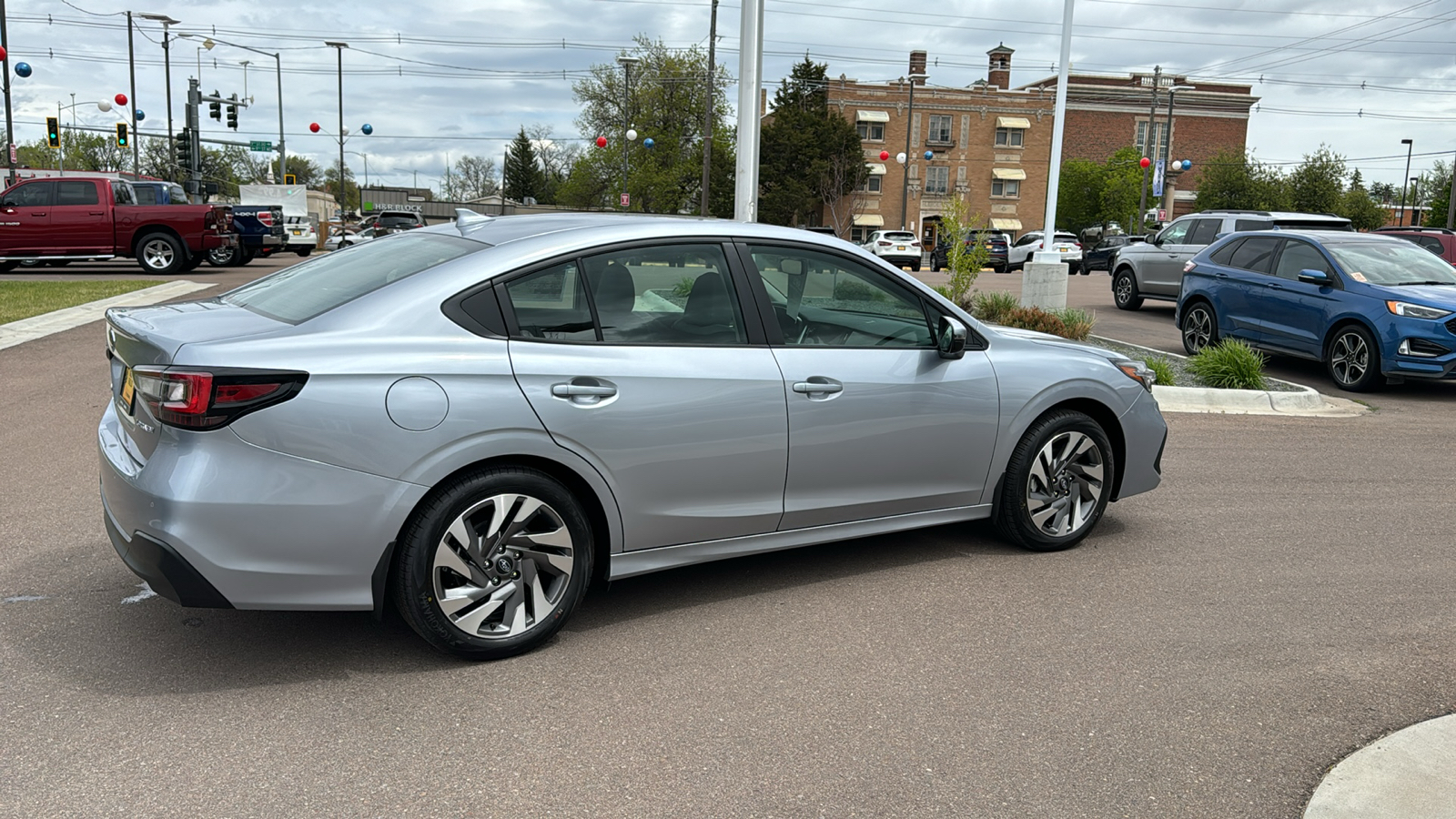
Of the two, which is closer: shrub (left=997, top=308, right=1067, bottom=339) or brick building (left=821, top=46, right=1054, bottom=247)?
shrub (left=997, top=308, right=1067, bottom=339)

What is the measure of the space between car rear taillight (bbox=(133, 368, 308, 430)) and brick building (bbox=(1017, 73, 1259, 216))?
78.7 meters

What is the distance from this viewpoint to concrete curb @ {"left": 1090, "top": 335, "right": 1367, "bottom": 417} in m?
10.3

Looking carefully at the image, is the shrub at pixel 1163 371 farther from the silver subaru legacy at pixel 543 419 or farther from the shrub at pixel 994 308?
the silver subaru legacy at pixel 543 419

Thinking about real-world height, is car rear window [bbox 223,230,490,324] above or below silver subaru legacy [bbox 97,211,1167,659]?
above

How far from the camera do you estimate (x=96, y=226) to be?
22.1 meters

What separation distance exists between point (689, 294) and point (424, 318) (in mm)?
1130

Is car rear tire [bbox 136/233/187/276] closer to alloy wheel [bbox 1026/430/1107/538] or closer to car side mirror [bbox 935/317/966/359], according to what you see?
car side mirror [bbox 935/317/966/359]

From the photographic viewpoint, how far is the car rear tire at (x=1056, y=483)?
17.6 feet

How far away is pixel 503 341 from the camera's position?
13.2ft

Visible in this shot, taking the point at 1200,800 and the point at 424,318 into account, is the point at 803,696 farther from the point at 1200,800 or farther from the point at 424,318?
the point at 424,318

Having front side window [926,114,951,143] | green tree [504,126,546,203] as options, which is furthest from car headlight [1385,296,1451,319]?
green tree [504,126,546,203]

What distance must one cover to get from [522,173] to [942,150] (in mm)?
50174

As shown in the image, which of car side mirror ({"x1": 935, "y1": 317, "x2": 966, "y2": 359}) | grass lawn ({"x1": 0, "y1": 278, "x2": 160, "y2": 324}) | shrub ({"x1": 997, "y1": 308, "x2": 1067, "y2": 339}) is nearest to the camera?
car side mirror ({"x1": 935, "y1": 317, "x2": 966, "y2": 359})

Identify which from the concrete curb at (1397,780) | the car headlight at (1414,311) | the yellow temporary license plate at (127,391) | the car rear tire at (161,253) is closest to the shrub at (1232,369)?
the car headlight at (1414,311)
